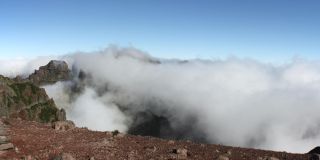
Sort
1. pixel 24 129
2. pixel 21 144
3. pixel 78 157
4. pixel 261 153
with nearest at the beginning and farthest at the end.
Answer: pixel 78 157 → pixel 21 144 → pixel 261 153 → pixel 24 129

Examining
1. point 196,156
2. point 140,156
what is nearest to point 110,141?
point 140,156

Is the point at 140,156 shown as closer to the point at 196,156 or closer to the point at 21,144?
the point at 196,156

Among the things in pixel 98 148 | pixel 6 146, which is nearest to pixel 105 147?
pixel 98 148

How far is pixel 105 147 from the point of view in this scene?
47156 millimetres

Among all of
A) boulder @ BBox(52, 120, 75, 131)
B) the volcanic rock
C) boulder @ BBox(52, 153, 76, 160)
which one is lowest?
boulder @ BBox(52, 153, 76, 160)

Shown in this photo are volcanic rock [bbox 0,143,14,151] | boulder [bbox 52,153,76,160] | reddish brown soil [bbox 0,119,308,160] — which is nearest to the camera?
boulder [bbox 52,153,76,160]

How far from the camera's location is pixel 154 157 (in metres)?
43.4

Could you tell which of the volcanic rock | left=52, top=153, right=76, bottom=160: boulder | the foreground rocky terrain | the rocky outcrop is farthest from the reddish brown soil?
the rocky outcrop

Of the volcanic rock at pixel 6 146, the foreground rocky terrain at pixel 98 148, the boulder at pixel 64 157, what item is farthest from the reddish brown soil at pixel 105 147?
the boulder at pixel 64 157

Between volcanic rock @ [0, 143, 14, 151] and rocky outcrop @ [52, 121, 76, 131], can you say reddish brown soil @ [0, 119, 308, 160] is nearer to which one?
volcanic rock @ [0, 143, 14, 151]

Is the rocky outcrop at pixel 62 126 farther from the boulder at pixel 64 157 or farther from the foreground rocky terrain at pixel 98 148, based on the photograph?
the boulder at pixel 64 157

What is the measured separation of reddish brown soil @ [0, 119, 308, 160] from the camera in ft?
142

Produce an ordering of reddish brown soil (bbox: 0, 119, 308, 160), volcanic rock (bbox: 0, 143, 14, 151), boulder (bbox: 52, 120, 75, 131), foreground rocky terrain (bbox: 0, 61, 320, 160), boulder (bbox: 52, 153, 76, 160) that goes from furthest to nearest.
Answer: boulder (bbox: 52, 120, 75, 131) < volcanic rock (bbox: 0, 143, 14, 151) < reddish brown soil (bbox: 0, 119, 308, 160) < foreground rocky terrain (bbox: 0, 61, 320, 160) < boulder (bbox: 52, 153, 76, 160)

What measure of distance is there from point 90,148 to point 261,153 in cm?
1813
